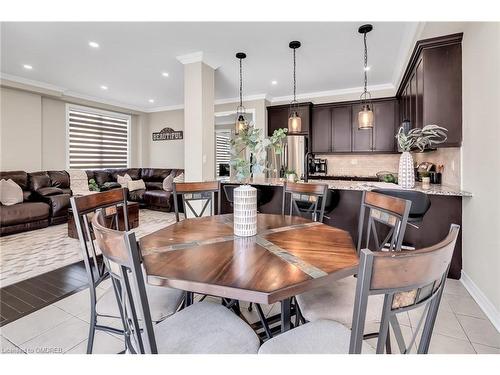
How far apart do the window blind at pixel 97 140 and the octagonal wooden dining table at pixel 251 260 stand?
605 centimetres

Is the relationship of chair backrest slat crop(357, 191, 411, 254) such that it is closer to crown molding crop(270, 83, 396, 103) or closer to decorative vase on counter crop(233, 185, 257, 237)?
decorative vase on counter crop(233, 185, 257, 237)

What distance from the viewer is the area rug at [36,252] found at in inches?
114

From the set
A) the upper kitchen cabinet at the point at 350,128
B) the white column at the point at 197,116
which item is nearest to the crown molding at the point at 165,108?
the white column at the point at 197,116

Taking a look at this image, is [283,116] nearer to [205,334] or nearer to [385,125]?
[385,125]

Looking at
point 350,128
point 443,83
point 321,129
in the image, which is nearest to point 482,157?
point 443,83

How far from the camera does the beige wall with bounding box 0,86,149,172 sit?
5.11m

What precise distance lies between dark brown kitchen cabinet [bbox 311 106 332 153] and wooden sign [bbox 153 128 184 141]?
365 centimetres

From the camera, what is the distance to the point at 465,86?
2578 millimetres

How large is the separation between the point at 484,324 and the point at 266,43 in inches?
142

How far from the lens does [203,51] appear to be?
3.83 m

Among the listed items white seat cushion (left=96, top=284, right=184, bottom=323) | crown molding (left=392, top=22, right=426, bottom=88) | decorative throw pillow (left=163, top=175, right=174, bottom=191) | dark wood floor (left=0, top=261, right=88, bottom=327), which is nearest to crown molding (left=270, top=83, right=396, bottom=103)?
crown molding (left=392, top=22, right=426, bottom=88)

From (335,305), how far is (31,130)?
255 inches

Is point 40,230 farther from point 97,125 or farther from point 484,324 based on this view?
point 484,324

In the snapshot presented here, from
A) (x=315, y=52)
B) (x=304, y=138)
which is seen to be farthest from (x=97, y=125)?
(x=315, y=52)
